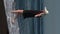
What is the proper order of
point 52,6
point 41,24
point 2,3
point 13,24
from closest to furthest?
point 2,3, point 13,24, point 41,24, point 52,6

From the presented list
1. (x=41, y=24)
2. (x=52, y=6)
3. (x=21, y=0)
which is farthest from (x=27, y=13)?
(x=52, y=6)

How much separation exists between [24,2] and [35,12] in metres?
0.25

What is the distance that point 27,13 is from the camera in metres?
0.47

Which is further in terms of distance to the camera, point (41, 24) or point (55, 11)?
point (55, 11)

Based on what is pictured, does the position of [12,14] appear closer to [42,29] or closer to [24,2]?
[24,2]

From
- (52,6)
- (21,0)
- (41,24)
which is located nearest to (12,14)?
(21,0)

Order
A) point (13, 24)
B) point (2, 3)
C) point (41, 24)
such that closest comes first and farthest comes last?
point (2, 3) < point (13, 24) < point (41, 24)

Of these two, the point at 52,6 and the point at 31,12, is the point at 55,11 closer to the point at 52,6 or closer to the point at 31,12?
the point at 52,6

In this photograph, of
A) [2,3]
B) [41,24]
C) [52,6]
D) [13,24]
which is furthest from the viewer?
[52,6]

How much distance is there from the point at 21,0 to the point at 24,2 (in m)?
0.02

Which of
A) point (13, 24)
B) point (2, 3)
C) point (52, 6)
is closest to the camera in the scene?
point (2, 3)

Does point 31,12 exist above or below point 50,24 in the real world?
above

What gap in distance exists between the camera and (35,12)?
0.47 m

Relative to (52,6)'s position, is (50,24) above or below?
below
